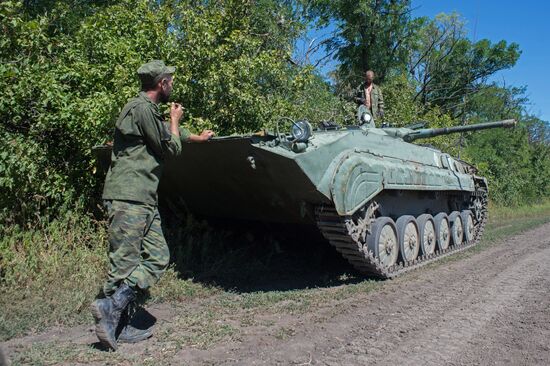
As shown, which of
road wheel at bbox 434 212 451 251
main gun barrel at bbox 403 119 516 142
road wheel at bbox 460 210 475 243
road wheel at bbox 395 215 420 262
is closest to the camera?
road wheel at bbox 395 215 420 262

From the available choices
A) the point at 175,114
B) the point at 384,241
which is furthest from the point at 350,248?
the point at 175,114

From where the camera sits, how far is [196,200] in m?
6.92

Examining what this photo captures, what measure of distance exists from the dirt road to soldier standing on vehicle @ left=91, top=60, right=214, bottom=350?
0.34 metres

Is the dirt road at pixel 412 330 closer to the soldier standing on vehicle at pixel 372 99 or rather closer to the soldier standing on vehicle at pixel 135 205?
the soldier standing on vehicle at pixel 135 205

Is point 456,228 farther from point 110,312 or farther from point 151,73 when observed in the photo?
point 110,312

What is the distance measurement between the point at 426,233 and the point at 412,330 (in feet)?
12.9

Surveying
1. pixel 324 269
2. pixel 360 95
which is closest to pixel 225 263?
pixel 324 269

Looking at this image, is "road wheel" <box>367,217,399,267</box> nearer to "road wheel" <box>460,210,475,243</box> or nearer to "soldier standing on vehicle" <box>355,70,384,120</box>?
"soldier standing on vehicle" <box>355,70,384,120</box>

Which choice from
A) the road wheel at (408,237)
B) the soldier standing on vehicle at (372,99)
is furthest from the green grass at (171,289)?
the soldier standing on vehicle at (372,99)

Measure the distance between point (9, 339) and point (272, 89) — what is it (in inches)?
227

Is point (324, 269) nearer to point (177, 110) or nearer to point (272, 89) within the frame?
point (272, 89)

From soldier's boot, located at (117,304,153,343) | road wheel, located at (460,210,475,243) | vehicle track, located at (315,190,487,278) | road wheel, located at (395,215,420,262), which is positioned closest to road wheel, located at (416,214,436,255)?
road wheel, located at (395,215,420,262)

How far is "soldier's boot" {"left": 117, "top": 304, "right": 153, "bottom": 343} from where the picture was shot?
13.4 ft

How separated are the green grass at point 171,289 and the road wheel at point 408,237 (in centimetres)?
74
